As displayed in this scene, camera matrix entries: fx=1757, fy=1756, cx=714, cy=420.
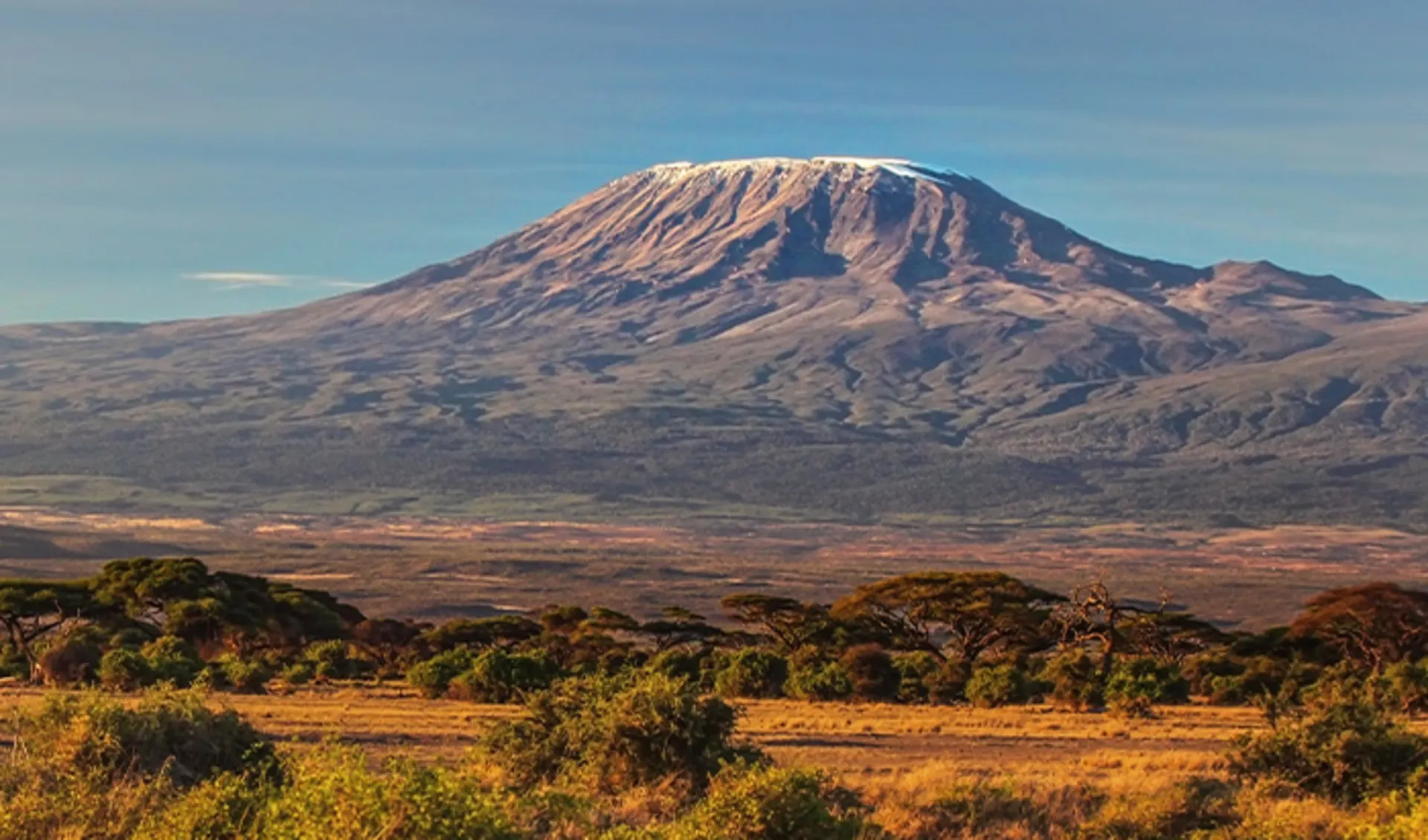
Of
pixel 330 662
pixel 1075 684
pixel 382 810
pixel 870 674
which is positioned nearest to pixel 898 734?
pixel 1075 684

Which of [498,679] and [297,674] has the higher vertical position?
[498,679]

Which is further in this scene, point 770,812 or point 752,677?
point 752,677

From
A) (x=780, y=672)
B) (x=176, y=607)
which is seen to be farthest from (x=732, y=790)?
(x=176, y=607)

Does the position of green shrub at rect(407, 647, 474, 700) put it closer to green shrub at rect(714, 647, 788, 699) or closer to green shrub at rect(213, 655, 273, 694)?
green shrub at rect(213, 655, 273, 694)

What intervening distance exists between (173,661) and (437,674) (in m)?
4.97

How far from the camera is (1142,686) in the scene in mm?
35125

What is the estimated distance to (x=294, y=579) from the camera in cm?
10669

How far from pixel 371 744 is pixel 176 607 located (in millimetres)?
21103

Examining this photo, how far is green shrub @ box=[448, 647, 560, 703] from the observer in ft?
109

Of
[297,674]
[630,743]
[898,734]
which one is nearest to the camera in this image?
[630,743]

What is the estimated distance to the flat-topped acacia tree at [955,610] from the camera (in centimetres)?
4662

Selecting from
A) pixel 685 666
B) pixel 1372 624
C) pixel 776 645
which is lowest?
pixel 776 645

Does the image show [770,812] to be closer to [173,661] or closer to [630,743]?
[630,743]

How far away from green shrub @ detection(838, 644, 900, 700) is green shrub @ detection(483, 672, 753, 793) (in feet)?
60.5
